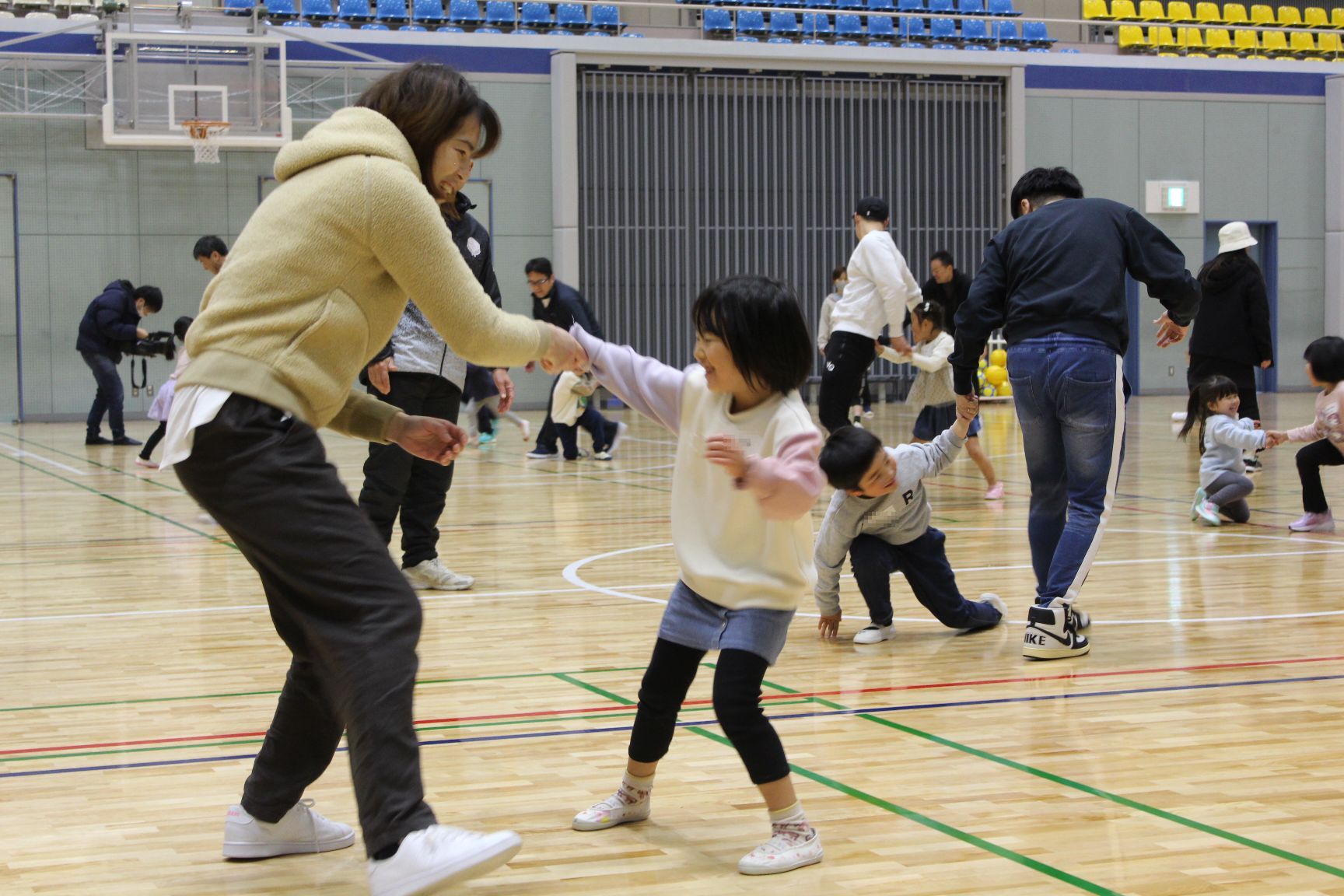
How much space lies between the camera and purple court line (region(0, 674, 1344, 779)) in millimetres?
3684

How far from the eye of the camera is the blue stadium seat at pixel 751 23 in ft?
69.9

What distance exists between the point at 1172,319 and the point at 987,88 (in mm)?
17473

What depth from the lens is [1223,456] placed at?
835cm

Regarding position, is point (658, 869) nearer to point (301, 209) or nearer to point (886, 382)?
point (301, 209)

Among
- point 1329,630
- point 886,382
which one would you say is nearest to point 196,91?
point 886,382

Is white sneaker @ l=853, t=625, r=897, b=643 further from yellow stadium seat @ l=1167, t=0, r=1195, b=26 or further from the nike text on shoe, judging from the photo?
yellow stadium seat @ l=1167, t=0, r=1195, b=26

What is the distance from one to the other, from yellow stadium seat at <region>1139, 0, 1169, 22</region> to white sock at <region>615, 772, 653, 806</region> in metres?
23.5

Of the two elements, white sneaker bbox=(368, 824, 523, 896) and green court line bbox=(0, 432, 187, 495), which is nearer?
white sneaker bbox=(368, 824, 523, 896)

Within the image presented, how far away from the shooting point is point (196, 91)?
1719 centimetres

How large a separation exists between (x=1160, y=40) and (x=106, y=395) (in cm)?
1667

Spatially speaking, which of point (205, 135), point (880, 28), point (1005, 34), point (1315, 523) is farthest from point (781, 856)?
point (1005, 34)

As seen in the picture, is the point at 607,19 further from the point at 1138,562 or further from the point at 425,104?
the point at 425,104

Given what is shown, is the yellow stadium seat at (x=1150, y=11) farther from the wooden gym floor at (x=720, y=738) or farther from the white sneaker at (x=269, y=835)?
the white sneaker at (x=269, y=835)

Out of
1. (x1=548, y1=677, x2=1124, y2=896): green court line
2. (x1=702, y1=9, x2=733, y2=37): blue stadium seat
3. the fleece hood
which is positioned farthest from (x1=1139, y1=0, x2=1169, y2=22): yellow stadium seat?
the fleece hood
